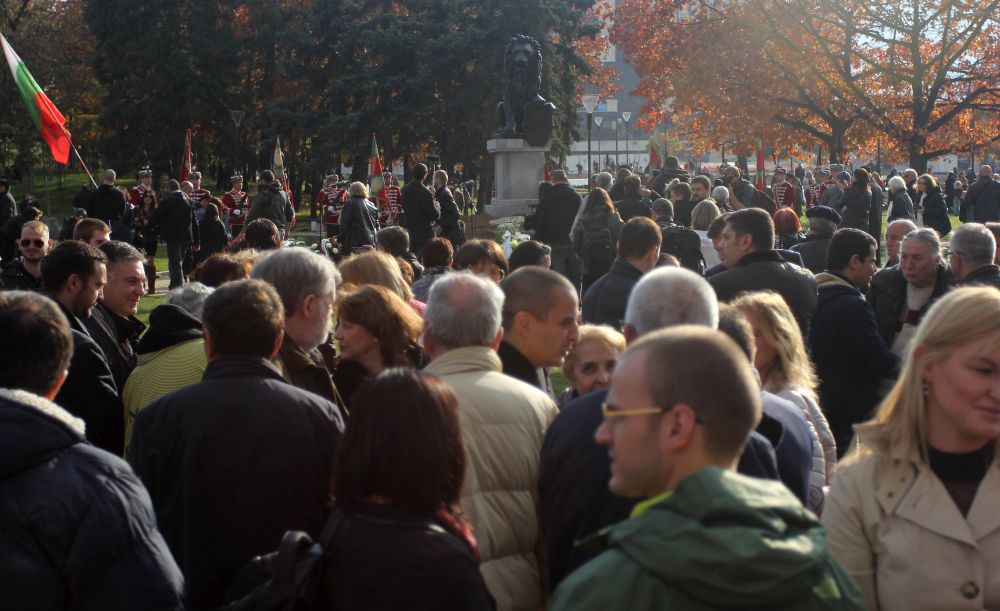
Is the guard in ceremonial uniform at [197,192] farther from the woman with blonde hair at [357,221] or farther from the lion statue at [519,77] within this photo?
the lion statue at [519,77]

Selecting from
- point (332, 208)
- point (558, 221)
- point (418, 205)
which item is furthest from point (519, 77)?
point (558, 221)

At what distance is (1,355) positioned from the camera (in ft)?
11.1

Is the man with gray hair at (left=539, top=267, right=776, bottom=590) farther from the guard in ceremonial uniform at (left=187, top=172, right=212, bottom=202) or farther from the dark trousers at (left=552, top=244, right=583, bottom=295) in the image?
the guard in ceremonial uniform at (left=187, top=172, right=212, bottom=202)

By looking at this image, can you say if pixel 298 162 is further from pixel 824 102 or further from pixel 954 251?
pixel 954 251

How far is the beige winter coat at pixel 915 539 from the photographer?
3236 mm

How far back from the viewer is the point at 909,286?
8.29 metres

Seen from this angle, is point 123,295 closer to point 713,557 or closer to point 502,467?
point 502,467

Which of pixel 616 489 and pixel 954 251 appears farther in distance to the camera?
pixel 954 251

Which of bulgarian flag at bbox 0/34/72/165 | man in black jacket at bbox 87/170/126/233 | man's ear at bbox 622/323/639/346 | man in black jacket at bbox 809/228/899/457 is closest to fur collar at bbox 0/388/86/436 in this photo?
man's ear at bbox 622/323/639/346

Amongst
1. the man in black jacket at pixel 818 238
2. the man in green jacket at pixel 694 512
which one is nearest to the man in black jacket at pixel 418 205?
the man in black jacket at pixel 818 238

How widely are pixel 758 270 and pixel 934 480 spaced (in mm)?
4445

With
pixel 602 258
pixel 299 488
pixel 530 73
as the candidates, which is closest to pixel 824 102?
pixel 530 73

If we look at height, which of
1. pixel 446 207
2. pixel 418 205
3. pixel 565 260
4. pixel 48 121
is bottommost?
pixel 565 260

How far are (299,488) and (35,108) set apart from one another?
34.2 ft
